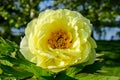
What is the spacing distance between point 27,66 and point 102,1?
22.4m

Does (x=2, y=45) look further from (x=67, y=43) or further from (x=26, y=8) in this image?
(x=26, y=8)

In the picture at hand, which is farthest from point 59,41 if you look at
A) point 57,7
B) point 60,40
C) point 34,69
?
point 57,7

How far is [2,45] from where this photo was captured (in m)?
1.63

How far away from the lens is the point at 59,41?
1486mm

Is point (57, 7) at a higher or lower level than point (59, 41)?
higher

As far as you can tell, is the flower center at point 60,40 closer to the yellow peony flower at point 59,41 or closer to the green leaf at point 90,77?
the yellow peony flower at point 59,41

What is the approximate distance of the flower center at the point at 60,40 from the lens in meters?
1.49

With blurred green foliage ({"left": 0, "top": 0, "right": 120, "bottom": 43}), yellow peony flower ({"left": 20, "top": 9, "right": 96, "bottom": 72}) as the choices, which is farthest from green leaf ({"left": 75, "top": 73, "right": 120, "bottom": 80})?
blurred green foliage ({"left": 0, "top": 0, "right": 120, "bottom": 43})

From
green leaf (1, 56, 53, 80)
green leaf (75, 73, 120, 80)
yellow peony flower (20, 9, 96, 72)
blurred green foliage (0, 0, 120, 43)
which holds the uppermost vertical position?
blurred green foliage (0, 0, 120, 43)

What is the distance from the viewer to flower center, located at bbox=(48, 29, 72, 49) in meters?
1.49

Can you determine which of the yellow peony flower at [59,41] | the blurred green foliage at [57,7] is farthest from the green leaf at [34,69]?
the blurred green foliage at [57,7]

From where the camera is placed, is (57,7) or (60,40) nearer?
(60,40)

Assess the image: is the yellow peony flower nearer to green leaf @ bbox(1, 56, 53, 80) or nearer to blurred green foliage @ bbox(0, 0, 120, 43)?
green leaf @ bbox(1, 56, 53, 80)

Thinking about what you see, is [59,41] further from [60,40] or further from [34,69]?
[34,69]
